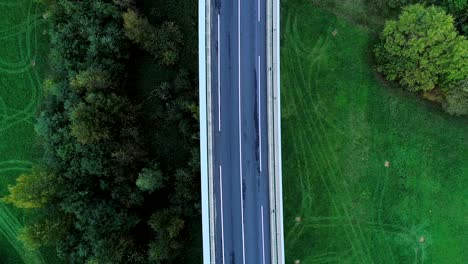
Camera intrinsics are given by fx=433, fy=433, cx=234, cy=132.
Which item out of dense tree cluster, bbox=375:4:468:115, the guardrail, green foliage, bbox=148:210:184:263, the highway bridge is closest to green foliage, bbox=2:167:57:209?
green foliage, bbox=148:210:184:263

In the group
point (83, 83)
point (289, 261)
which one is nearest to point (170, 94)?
point (83, 83)

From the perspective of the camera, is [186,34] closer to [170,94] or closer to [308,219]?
[170,94]

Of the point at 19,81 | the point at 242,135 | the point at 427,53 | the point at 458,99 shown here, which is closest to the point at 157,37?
the point at 242,135

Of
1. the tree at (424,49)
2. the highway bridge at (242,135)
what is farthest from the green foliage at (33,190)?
the tree at (424,49)

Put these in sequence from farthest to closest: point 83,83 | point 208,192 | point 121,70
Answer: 1. point 121,70
2. point 83,83
3. point 208,192

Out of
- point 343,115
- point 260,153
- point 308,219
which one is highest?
point 343,115

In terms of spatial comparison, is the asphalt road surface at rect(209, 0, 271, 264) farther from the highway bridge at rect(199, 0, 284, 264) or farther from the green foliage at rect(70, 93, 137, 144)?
the green foliage at rect(70, 93, 137, 144)
